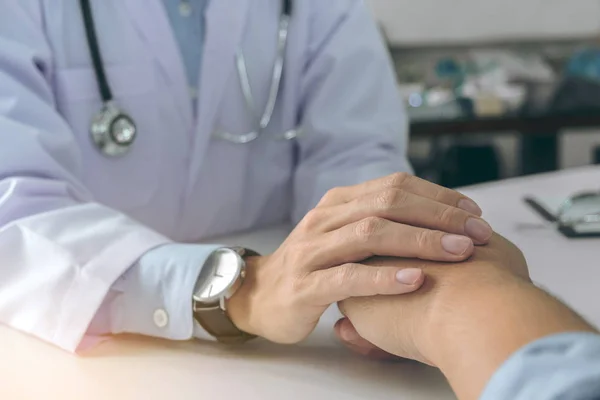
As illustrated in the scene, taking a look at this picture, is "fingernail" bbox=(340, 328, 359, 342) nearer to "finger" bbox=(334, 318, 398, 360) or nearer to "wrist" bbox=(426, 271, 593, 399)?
"finger" bbox=(334, 318, 398, 360)

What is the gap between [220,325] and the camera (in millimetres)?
604

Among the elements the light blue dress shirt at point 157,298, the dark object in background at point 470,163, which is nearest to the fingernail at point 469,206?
the light blue dress shirt at point 157,298

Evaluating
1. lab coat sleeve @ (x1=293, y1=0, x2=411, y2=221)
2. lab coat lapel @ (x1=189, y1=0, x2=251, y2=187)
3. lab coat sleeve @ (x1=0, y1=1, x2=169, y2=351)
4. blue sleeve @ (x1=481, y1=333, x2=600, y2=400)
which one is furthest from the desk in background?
blue sleeve @ (x1=481, y1=333, x2=600, y2=400)

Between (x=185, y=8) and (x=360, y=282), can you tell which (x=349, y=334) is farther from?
(x=185, y=8)

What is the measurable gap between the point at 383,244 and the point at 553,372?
0.19m

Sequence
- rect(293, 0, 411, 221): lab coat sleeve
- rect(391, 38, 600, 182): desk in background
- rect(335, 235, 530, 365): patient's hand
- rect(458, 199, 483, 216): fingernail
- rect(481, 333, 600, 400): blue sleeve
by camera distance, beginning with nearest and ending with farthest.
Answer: rect(481, 333, 600, 400): blue sleeve → rect(335, 235, 530, 365): patient's hand → rect(458, 199, 483, 216): fingernail → rect(293, 0, 411, 221): lab coat sleeve → rect(391, 38, 600, 182): desk in background

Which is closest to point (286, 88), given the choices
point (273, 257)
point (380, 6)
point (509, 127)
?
point (273, 257)

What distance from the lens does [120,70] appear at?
33.9 inches

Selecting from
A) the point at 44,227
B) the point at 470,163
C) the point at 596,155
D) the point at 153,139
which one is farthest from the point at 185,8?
the point at 596,155

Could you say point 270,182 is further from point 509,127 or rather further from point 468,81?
point 468,81

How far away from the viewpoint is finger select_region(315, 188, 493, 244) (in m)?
0.54

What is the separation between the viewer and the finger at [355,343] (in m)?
0.55

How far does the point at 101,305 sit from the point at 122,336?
32 mm

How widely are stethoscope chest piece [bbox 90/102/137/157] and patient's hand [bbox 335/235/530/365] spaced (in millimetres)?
395
